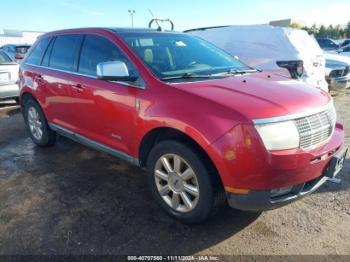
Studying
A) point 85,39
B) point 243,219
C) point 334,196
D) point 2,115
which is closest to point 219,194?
point 243,219

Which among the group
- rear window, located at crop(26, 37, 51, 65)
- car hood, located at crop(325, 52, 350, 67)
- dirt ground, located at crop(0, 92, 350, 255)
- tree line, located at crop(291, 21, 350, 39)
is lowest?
dirt ground, located at crop(0, 92, 350, 255)

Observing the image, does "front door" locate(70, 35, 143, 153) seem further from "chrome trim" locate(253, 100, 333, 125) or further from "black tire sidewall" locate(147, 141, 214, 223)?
"chrome trim" locate(253, 100, 333, 125)

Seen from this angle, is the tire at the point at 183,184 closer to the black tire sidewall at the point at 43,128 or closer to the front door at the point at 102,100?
the front door at the point at 102,100

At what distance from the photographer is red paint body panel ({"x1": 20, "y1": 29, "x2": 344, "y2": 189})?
248 cm

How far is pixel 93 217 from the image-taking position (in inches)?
127

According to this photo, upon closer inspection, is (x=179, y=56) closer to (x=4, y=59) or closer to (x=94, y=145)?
(x=94, y=145)

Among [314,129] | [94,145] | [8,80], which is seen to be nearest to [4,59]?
[8,80]

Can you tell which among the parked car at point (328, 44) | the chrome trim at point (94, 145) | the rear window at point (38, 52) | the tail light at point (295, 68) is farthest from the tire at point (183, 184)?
the parked car at point (328, 44)

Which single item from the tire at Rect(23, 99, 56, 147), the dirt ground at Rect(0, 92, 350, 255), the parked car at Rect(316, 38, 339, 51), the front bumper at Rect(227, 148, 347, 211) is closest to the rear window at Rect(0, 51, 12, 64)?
the tire at Rect(23, 99, 56, 147)

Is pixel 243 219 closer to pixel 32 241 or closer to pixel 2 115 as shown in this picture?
pixel 32 241

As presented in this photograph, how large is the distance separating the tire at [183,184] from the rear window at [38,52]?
282 cm

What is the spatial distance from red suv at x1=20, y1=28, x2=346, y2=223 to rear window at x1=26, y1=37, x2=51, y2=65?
713 mm

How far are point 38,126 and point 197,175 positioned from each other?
3.42 metres

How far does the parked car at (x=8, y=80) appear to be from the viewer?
26.0 feet
